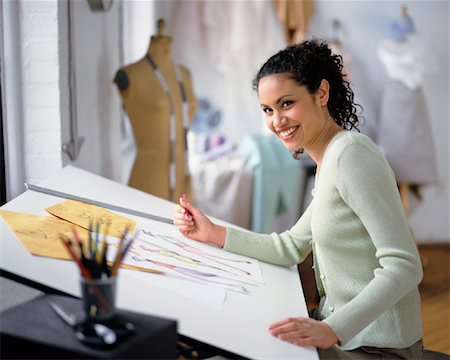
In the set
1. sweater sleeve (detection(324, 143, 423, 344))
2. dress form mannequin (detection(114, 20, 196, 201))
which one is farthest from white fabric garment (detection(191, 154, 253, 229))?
sweater sleeve (detection(324, 143, 423, 344))

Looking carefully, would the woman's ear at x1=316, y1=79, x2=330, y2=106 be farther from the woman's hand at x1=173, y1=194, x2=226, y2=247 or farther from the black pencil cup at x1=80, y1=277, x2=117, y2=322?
the black pencil cup at x1=80, y1=277, x2=117, y2=322

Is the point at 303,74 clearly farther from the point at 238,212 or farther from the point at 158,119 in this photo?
the point at 238,212

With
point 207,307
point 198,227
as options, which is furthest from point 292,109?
point 207,307

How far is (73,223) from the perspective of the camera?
66.4 inches

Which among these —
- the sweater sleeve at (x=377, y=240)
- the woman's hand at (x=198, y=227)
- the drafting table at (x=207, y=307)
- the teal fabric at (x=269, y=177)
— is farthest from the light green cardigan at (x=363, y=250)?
the teal fabric at (x=269, y=177)

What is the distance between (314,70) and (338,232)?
0.38m

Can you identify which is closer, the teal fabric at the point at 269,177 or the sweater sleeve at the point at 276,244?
the sweater sleeve at the point at 276,244

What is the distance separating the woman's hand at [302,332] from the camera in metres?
1.30

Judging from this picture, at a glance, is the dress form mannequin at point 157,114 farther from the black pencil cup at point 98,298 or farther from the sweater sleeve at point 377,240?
the black pencil cup at point 98,298

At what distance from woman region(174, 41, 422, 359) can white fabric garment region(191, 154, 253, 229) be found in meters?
2.10

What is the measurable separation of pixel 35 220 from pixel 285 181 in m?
2.53

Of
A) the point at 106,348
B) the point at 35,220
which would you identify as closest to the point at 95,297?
the point at 106,348

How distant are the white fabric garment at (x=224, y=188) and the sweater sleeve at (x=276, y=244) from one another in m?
2.10

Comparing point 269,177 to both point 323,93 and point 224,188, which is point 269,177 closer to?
point 224,188
